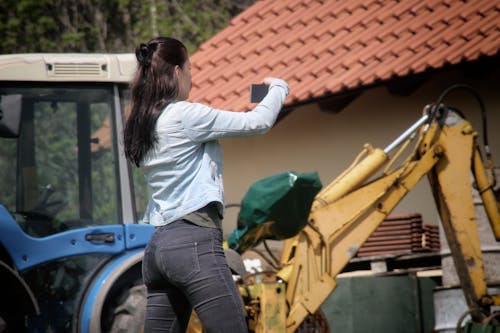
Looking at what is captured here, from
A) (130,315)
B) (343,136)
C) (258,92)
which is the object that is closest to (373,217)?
(130,315)

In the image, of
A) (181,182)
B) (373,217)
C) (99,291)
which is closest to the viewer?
(181,182)

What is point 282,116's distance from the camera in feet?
35.4

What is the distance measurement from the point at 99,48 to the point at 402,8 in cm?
967

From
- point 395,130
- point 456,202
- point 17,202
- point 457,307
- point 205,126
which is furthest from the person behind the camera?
point 395,130

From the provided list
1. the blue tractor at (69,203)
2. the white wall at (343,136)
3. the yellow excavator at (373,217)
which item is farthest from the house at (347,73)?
the blue tractor at (69,203)

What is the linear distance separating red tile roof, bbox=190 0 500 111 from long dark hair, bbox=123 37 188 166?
5730 mm

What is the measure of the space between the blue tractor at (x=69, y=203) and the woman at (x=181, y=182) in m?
1.58

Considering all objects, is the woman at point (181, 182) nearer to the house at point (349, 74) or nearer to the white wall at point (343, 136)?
the house at point (349, 74)

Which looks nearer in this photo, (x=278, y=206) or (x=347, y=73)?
(x=278, y=206)

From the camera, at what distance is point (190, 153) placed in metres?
3.55

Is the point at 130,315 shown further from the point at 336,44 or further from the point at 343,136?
the point at 336,44

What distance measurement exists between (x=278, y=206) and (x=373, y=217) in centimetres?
122

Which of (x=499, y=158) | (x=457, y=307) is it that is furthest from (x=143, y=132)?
(x=499, y=158)

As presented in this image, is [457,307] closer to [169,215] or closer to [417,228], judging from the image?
[417,228]
